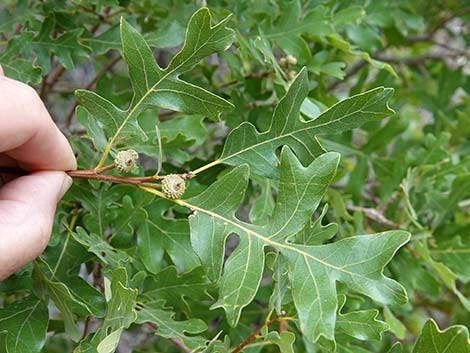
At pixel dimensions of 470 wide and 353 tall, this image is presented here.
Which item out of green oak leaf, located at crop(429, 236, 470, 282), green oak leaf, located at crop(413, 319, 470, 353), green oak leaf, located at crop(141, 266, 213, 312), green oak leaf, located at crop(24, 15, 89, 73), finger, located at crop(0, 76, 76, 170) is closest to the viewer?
finger, located at crop(0, 76, 76, 170)

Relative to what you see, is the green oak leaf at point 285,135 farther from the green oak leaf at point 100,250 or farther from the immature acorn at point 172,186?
the green oak leaf at point 100,250

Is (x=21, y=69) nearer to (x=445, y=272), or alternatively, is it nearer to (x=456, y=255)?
(x=445, y=272)

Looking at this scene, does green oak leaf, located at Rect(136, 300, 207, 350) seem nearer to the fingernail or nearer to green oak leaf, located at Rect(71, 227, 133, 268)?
green oak leaf, located at Rect(71, 227, 133, 268)

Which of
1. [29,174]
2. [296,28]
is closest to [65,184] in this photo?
[29,174]

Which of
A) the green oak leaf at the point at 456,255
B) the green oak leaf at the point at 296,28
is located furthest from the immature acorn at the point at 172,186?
the green oak leaf at the point at 456,255

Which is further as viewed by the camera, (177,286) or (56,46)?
(56,46)

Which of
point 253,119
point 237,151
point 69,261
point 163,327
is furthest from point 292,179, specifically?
point 253,119

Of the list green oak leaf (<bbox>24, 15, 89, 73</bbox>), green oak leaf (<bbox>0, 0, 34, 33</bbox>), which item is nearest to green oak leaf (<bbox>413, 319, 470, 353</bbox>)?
green oak leaf (<bbox>24, 15, 89, 73</bbox>)
